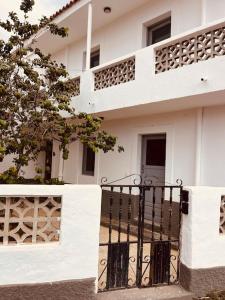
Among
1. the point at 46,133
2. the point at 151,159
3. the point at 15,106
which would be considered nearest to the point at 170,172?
the point at 151,159

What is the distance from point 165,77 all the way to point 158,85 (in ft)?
0.85

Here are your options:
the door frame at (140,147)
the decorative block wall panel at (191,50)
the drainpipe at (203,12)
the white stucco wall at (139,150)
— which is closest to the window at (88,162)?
the white stucco wall at (139,150)

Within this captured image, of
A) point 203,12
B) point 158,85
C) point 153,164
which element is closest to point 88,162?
point 153,164

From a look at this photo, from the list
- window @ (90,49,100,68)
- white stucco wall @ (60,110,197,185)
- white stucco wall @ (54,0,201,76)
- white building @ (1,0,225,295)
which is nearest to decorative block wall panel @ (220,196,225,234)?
white building @ (1,0,225,295)

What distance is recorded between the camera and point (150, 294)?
4570 mm

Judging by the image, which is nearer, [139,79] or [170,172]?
[139,79]

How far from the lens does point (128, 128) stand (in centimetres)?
1029

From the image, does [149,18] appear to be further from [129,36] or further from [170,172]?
[170,172]

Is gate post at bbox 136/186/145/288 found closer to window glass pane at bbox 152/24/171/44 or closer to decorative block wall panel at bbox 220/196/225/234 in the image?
decorative block wall panel at bbox 220/196/225/234

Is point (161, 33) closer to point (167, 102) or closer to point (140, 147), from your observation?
point (167, 102)

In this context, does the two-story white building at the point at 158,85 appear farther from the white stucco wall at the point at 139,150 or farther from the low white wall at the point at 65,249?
the low white wall at the point at 65,249

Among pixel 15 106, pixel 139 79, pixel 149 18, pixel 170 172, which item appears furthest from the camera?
pixel 149 18

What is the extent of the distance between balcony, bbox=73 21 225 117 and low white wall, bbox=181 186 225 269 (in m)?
2.36

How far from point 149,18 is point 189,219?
23.1 ft
